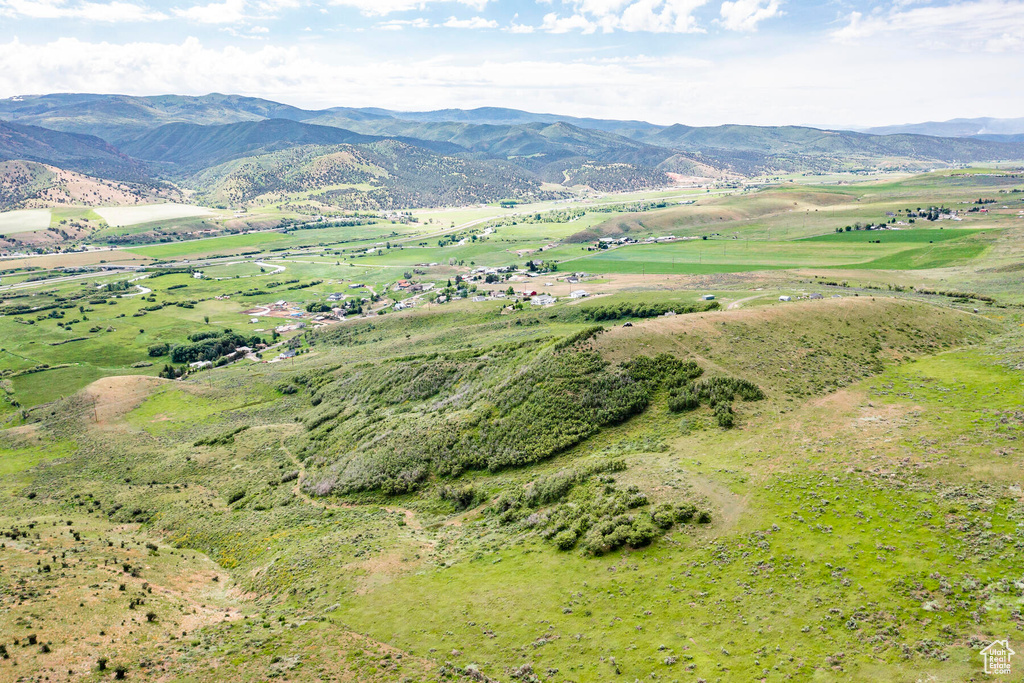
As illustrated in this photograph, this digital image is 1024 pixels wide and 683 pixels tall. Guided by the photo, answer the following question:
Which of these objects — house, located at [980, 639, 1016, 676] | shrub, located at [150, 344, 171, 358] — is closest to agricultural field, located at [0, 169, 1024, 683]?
house, located at [980, 639, 1016, 676]

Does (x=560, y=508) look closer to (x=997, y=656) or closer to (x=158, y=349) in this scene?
(x=997, y=656)

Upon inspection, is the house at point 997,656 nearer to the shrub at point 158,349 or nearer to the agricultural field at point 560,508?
the agricultural field at point 560,508

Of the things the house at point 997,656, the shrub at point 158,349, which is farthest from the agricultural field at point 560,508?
the shrub at point 158,349

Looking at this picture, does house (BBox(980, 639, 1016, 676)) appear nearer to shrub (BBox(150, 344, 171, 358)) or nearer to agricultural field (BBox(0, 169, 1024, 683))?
agricultural field (BBox(0, 169, 1024, 683))

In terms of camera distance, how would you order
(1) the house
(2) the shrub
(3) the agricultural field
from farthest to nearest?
(2) the shrub < (3) the agricultural field < (1) the house

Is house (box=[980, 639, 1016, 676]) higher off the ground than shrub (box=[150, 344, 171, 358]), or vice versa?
house (box=[980, 639, 1016, 676])

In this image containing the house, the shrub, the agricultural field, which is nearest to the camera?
the house
